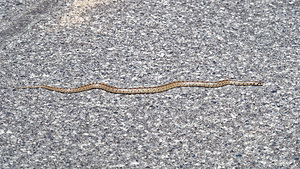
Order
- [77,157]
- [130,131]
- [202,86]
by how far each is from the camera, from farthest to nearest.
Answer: [202,86]
[130,131]
[77,157]

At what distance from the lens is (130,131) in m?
6.27

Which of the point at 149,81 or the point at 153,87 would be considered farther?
the point at 149,81

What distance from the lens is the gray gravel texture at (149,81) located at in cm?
594

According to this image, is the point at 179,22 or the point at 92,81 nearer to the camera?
the point at 92,81

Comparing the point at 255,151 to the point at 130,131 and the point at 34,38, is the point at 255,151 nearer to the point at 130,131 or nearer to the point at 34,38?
the point at 130,131

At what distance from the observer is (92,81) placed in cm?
721

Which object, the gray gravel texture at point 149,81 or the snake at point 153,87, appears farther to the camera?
the snake at point 153,87

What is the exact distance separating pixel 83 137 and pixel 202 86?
1.83 metres

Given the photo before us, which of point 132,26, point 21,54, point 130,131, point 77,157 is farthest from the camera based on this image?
point 132,26

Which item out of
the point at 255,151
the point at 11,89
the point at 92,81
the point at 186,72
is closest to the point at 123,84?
the point at 92,81

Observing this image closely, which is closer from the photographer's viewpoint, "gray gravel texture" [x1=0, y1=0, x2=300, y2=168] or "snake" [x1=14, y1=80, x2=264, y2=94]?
"gray gravel texture" [x1=0, y1=0, x2=300, y2=168]

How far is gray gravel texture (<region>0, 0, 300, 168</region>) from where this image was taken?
5941mm

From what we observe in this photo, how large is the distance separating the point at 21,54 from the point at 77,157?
2.58 meters

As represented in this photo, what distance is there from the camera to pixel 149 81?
23.7ft
